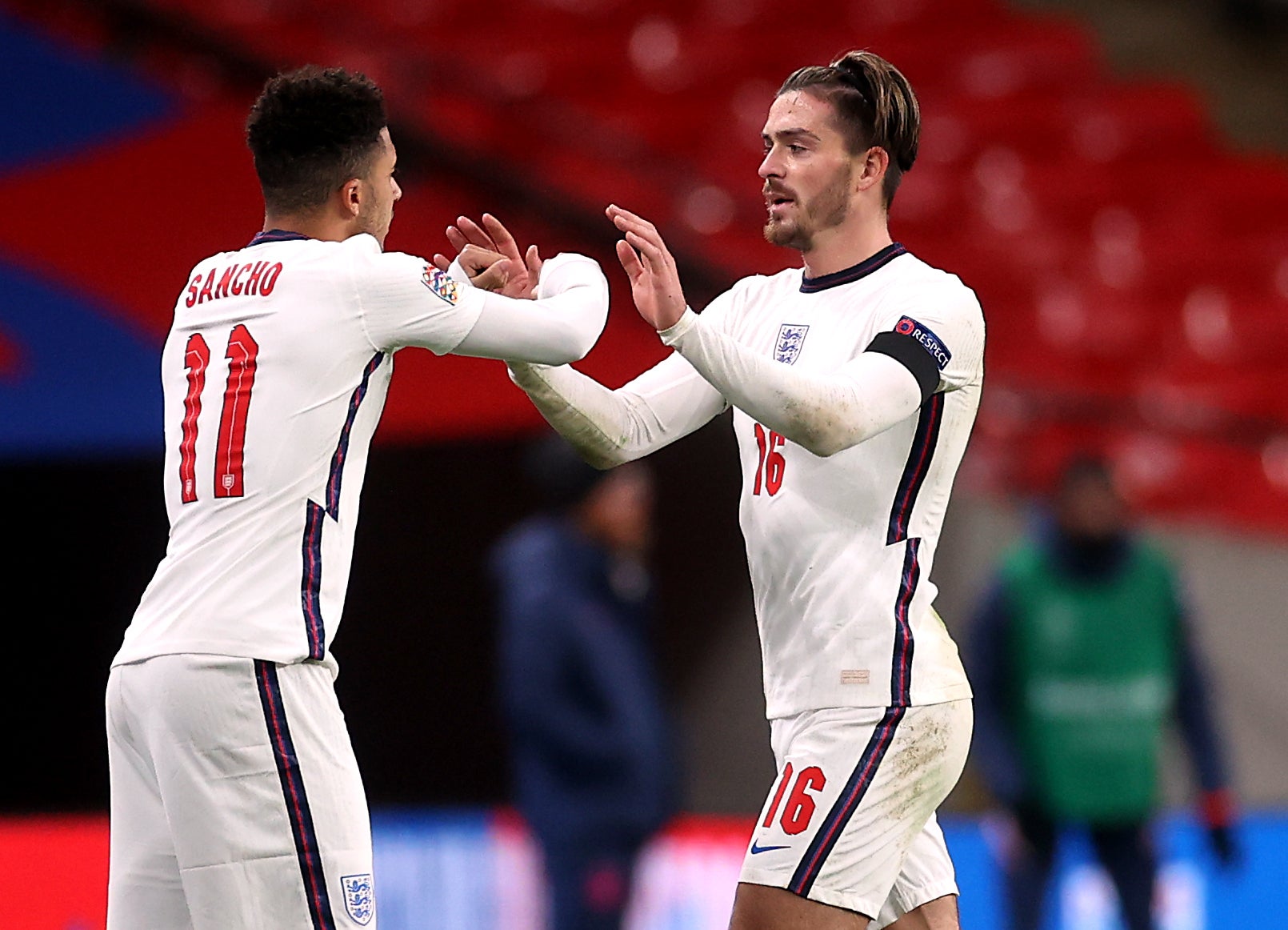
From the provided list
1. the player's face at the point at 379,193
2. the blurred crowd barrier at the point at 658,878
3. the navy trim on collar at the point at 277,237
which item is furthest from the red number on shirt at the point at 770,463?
the blurred crowd barrier at the point at 658,878

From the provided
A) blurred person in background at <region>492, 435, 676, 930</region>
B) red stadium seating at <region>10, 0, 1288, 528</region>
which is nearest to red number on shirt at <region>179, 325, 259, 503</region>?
blurred person in background at <region>492, 435, 676, 930</region>

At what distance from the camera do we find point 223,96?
1021cm

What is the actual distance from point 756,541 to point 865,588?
0.27 meters

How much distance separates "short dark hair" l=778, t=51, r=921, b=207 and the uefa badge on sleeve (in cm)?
91

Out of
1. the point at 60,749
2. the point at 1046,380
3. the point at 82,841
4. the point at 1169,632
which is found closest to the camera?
the point at 1169,632

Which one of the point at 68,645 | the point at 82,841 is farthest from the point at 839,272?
the point at 68,645

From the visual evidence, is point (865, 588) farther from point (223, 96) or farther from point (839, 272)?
point (223, 96)

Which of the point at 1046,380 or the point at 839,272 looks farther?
the point at 1046,380

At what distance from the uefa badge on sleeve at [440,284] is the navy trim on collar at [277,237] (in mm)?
275

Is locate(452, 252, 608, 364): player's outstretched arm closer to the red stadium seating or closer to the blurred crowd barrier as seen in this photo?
the blurred crowd barrier

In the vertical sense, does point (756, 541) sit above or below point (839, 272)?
below

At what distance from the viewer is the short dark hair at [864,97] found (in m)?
3.97

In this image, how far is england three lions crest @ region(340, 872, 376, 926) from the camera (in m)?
3.48

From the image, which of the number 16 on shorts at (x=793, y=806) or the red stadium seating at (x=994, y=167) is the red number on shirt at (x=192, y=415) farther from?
the red stadium seating at (x=994, y=167)
